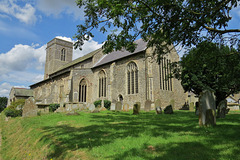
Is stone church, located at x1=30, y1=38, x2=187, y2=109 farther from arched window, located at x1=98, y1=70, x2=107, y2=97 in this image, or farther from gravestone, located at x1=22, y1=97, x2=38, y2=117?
gravestone, located at x1=22, y1=97, x2=38, y2=117

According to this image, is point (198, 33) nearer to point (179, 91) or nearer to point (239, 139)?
point (239, 139)

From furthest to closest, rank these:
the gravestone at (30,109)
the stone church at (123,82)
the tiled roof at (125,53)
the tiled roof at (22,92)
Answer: the tiled roof at (22,92) → the tiled roof at (125,53) → the stone church at (123,82) → the gravestone at (30,109)

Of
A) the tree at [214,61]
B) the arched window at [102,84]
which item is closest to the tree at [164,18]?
the tree at [214,61]

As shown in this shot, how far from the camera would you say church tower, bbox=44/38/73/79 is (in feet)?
146

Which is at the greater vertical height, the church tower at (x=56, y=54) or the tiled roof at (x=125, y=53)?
the church tower at (x=56, y=54)

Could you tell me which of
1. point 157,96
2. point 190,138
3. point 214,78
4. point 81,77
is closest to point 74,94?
point 81,77

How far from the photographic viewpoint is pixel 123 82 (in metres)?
22.2

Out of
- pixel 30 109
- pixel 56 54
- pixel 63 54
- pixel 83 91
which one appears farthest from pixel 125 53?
pixel 63 54

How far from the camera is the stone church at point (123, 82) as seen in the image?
19.4 metres

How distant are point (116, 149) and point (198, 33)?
5.11m

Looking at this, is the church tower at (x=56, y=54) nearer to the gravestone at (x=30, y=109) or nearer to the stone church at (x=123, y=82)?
the stone church at (x=123, y=82)

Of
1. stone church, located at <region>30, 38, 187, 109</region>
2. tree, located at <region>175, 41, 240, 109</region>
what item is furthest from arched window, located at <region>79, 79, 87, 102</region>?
tree, located at <region>175, 41, 240, 109</region>

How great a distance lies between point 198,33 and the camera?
6.13 metres

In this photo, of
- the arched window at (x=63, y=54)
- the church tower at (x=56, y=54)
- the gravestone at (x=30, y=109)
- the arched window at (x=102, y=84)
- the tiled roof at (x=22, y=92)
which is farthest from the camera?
the arched window at (x=63, y=54)
